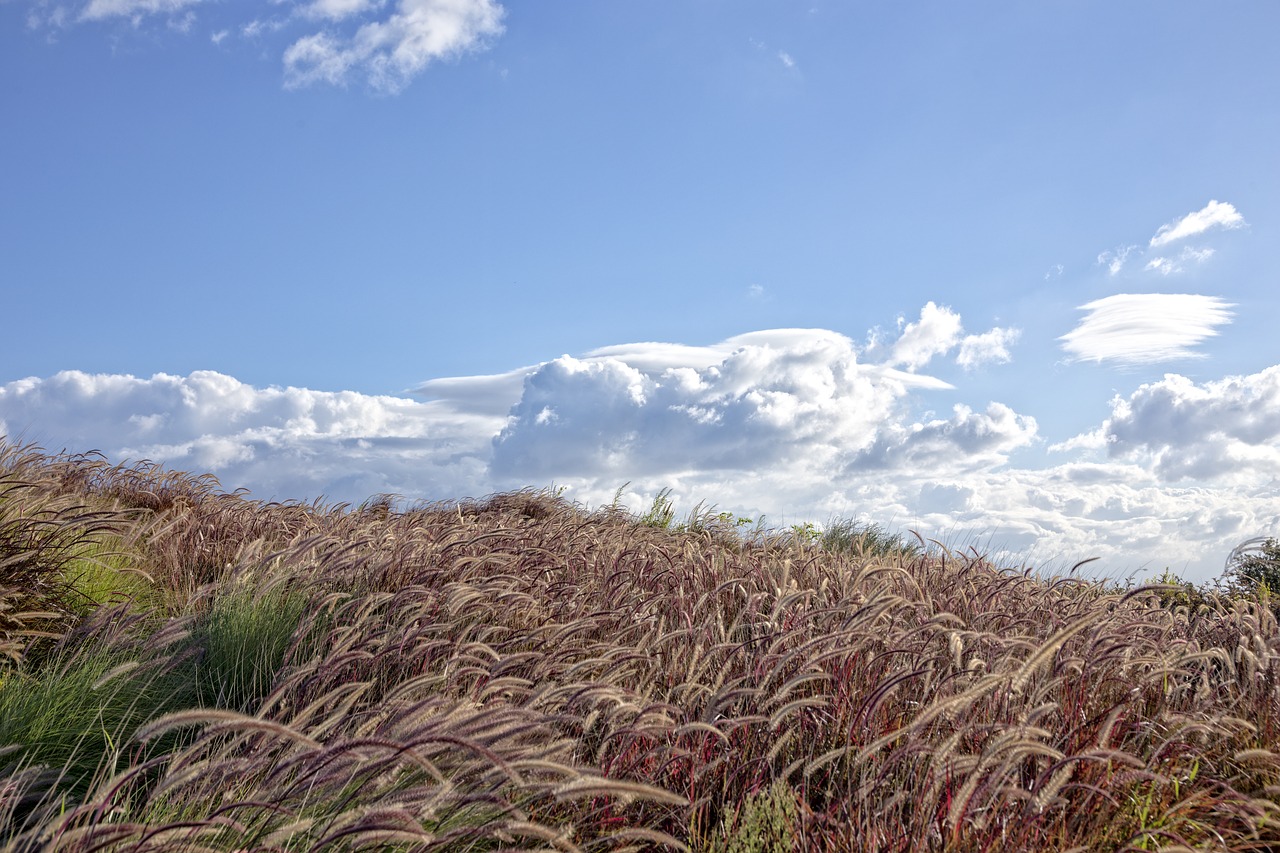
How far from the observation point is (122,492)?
1030 cm

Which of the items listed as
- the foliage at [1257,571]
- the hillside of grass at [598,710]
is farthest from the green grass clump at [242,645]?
the foliage at [1257,571]

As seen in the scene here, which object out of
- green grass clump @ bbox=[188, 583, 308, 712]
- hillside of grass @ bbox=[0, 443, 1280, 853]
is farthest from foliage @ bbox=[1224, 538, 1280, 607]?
green grass clump @ bbox=[188, 583, 308, 712]

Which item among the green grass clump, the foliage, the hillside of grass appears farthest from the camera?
the foliage

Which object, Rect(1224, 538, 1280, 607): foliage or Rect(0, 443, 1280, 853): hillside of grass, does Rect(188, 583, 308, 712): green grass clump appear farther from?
Rect(1224, 538, 1280, 607): foliage

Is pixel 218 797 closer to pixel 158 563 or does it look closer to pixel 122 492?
pixel 158 563

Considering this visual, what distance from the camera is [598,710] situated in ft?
10.6

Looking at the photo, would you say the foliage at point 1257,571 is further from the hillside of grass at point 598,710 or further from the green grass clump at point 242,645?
the green grass clump at point 242,645

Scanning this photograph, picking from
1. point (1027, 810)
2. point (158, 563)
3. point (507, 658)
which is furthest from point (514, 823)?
point (158, 563)

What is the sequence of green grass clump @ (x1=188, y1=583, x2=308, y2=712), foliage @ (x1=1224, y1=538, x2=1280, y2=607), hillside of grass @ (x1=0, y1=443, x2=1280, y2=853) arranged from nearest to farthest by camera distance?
hillside of grass @ (x1=0, y1=443, x2=1280, y2=853)
green grass clump @ (x1=188, y1=583, x2=308, y2=712)
foliage @ (x1=1224, y1=538, x2=1280, y2=607)

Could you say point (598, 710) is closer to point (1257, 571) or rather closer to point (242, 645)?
point (242, 645)

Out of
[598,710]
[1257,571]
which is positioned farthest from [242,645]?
[1257,571]

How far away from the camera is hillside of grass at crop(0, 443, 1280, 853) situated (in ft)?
8.09

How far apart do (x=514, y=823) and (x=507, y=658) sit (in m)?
1.19

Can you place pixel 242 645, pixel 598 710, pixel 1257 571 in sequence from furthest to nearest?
pixel 1257 571 → pixel 242 645 → pixel 598 710
